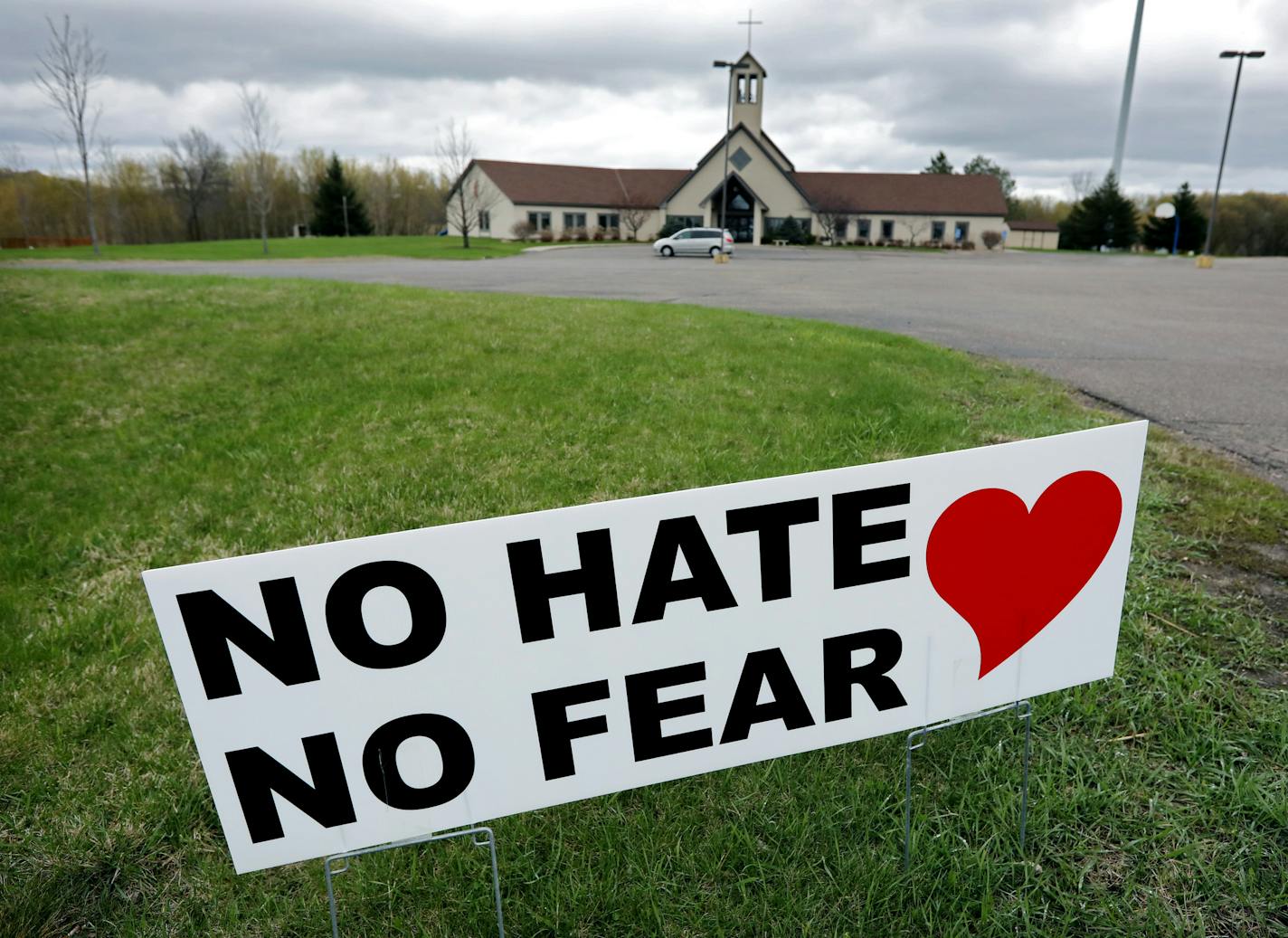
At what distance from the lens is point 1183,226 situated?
7106 centimetres

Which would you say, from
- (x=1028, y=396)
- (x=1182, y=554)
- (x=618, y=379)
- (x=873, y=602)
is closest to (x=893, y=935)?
(x=873, y=602)

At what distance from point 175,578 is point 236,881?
50.9 inches

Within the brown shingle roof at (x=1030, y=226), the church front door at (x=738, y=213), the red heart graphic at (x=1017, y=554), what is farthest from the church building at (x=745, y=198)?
the red heart graphic at (x=1017, y=554)

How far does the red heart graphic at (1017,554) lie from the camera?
7.01ft

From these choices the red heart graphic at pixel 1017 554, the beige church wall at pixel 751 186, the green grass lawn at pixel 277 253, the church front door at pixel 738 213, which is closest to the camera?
the red heart graphic at pixel 1017 554

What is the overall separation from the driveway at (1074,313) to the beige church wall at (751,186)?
3260 centimetres

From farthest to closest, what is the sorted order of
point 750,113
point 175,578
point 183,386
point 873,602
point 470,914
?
1. point 750,113
2. point 183,386
3. point 470,914
4. point 873,602
5. point 175,578

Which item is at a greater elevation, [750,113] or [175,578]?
[750,113]

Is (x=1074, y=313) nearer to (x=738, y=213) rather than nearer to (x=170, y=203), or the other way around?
(x=738, y=213)

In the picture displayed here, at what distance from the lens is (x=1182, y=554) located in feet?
13.9

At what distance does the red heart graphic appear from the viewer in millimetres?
2137

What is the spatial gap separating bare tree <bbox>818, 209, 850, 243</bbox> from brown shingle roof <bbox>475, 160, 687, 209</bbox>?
43.0ft

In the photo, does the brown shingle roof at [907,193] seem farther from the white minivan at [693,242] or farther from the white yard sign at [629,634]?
the white yard sign at [629,634]

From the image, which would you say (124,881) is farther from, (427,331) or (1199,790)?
(427,331)
